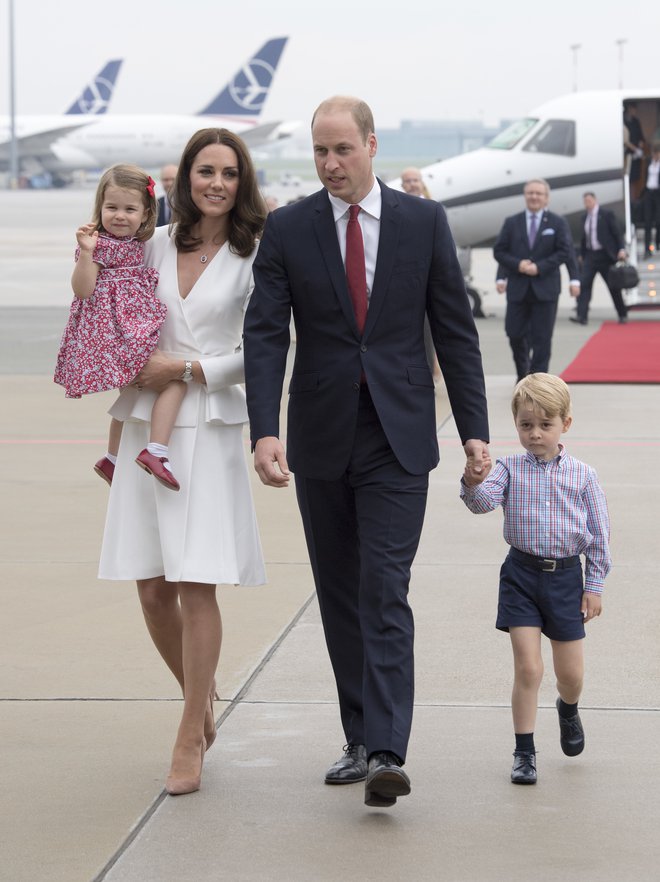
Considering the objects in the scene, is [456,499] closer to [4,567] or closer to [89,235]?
[4,567]

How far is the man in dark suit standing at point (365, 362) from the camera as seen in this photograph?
156 inches

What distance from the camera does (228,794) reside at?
4.09m

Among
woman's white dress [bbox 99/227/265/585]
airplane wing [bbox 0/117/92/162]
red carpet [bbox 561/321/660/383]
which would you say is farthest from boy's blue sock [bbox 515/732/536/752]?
airplane wing [bbox 0/117/92/162]

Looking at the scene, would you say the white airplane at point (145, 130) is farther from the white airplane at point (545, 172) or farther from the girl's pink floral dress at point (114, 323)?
the girl's pink floral dress at point (114, 323)

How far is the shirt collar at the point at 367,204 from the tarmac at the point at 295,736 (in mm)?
942

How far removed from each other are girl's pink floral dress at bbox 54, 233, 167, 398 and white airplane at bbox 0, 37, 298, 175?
102 m

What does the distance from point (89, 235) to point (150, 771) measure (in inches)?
60.5

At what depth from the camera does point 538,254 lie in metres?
12.4

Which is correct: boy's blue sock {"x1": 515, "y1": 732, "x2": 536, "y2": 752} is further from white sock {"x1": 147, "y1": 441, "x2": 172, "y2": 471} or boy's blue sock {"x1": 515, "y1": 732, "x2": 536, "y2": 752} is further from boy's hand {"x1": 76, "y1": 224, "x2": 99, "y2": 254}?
boy's hand {"x1": 76, "y1": 224, "x2": 99, "y2": 254}

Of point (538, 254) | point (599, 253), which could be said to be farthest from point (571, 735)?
point (599, 253)

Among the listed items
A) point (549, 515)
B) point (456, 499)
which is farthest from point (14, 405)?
point (549, 515)

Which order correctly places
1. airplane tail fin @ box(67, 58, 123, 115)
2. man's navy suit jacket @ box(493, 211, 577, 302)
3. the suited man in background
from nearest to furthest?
the suited man in background → man's navy suit jacket @ box(493, 211, 577, 302) → airplane tail fin @ box(67, 58, 123, 115)

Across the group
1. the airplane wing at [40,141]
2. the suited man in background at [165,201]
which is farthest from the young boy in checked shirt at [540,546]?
the airplane wing at [40,141]

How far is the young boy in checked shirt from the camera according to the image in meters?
4.11
